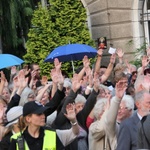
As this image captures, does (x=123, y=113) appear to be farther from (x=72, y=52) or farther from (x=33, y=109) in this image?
(x=72, y=52)

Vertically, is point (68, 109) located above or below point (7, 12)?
below

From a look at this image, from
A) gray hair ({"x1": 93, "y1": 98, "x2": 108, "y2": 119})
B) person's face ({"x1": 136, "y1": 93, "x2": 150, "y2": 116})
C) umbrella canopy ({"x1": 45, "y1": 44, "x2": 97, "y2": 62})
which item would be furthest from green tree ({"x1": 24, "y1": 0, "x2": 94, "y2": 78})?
person's face ({"x1": 136, "y1": 93, "x2": 150, "y2": 116})

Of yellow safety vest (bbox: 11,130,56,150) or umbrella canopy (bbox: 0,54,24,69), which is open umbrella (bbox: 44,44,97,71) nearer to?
umbrella canopy (bbox: 0,54,24,69)

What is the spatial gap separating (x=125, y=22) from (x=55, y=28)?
192 centimetres

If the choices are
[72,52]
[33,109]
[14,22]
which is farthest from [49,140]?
[14,22]

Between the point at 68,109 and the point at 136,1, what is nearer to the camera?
the point at 68,109

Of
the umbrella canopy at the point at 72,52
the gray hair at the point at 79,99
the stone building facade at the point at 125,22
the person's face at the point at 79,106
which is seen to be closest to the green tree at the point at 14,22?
the stone building facade at the point at 125,22

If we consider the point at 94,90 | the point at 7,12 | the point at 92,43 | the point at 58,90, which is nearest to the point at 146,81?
the point at 94,90

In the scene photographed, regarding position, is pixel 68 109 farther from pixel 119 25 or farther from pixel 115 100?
pixel 119 25

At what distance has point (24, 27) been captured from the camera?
15625 millimetres

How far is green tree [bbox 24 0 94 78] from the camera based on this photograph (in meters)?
14.2

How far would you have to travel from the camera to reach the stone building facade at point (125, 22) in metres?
14.2

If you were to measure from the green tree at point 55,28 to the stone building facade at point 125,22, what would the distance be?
1.97ft

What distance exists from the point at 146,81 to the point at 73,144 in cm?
115
